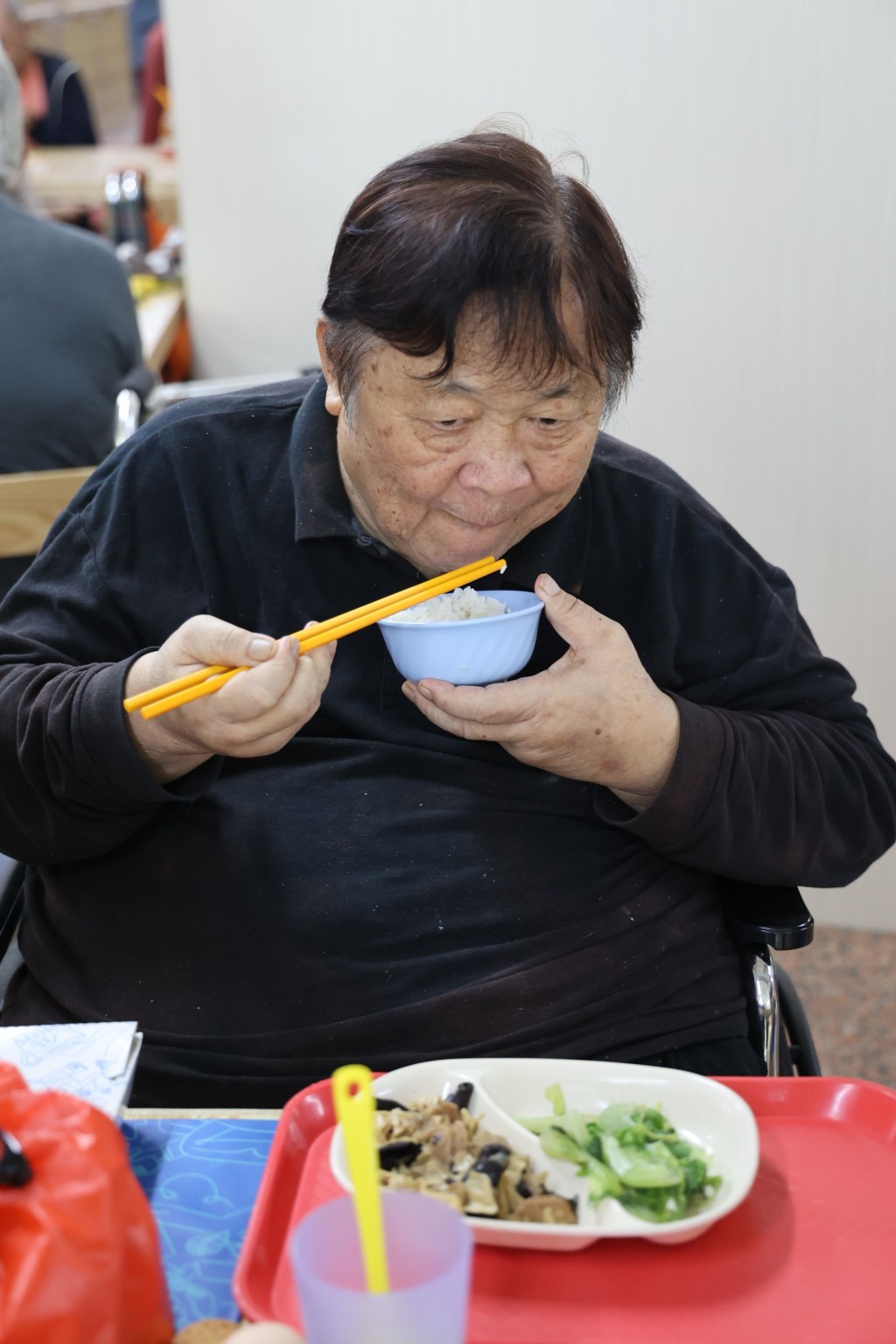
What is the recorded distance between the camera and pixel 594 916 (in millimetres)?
1425

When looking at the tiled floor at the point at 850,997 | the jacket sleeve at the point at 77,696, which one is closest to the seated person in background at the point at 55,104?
the tiled floor at the point at 850,997

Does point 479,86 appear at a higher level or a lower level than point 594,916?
higher

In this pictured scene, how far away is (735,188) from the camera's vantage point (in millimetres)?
2479

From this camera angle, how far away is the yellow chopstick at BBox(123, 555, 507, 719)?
3.75ft

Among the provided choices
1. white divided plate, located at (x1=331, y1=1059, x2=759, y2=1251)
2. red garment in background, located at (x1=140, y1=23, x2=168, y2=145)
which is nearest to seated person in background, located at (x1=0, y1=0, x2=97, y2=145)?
A: red garment in background, located at (x1=140, y1=23, x2=168, y2=145)

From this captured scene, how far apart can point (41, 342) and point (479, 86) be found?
3.33ft

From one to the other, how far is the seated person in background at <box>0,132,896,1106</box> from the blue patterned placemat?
0.91 feet

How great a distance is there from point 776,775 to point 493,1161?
0.62m

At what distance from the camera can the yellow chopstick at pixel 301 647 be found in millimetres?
1144

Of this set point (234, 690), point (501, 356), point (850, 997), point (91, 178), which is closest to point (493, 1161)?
point (234, 690)

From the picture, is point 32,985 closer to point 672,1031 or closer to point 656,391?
point 672,1031

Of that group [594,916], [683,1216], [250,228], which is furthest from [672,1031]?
[250,228]

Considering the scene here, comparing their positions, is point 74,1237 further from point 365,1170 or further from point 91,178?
point 91,178

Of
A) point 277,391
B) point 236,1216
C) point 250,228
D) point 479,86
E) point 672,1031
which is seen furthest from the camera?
point 250,228
